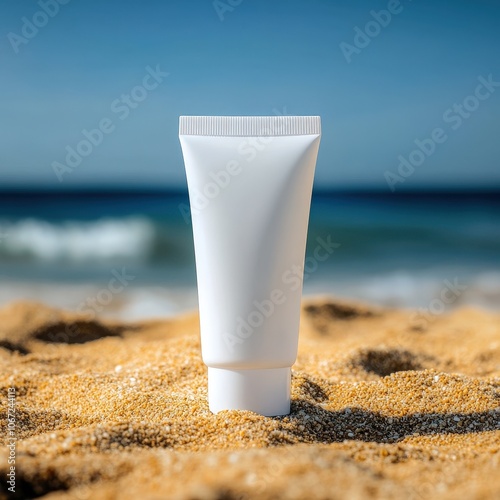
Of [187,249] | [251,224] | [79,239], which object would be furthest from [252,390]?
[79,239]

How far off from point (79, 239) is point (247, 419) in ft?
16.5

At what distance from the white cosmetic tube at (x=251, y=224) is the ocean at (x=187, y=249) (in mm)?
2806

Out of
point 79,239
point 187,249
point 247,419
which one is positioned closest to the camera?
point 247,419

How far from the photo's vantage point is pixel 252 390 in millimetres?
1481

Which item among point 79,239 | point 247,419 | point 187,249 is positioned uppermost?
point 79,239

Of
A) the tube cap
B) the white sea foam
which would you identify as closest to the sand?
the tube cap

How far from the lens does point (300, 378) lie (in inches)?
69.6

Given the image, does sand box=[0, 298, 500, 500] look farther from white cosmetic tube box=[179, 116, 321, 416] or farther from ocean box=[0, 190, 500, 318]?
ocean box=[0, 190, 500, 318]

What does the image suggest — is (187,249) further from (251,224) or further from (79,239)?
(251,224)

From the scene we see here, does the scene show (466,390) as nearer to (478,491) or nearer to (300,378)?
(300,378)

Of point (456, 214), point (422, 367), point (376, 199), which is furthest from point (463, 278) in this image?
point (422, 367)

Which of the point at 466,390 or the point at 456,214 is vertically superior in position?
the point at 456,214

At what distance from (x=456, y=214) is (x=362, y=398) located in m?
5.67

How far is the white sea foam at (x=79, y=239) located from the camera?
5688mm
